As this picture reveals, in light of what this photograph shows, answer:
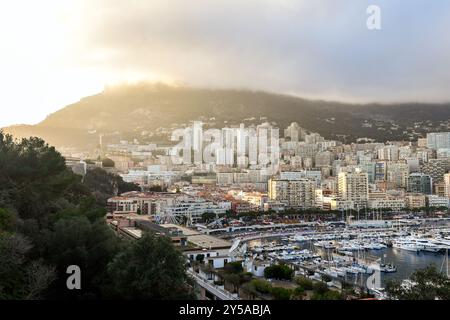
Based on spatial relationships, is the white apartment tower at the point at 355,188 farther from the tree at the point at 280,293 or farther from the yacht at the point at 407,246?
the tree at the point at 280,293

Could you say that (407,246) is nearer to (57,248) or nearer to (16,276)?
(57,248)

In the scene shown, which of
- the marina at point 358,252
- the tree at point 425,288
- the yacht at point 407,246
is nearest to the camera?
the tree at point 425,288

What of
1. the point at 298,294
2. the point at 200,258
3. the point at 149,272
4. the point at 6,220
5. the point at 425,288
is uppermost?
the point at 6,220

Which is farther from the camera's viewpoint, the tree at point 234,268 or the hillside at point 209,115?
the hillside at point 209,115

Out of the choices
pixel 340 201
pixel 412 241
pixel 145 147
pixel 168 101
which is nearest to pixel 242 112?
pixel 168 101

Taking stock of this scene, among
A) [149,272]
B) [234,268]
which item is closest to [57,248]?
[149,272]

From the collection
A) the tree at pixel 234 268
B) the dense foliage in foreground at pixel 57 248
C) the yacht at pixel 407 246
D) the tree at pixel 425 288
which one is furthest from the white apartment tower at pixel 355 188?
the tree at pixel 425 288
